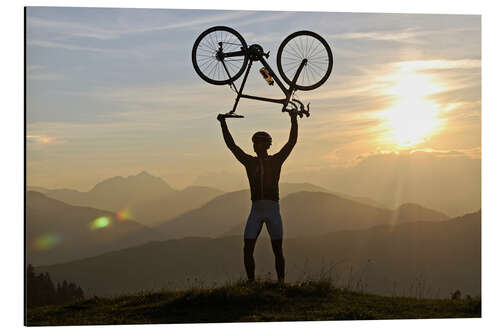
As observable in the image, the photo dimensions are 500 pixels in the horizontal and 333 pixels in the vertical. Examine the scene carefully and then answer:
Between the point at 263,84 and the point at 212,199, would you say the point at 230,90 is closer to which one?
the point at 263,84

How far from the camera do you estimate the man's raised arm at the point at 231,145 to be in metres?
13.2

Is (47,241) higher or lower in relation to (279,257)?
higher

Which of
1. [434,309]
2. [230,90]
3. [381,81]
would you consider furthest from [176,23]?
[434,309]

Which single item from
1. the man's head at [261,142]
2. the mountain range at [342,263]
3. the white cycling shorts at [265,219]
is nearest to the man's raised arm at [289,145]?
the man's head at [261,142]

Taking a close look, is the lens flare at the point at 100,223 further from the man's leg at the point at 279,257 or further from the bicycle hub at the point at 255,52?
the bicycle hub at the point at 255,52

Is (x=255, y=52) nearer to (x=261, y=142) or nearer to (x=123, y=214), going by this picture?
(x=261, y=142)

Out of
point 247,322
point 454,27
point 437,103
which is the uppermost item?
point 454,27

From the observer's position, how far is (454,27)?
14594 mm

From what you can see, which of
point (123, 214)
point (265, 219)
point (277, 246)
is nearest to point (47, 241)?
point (123, 214)

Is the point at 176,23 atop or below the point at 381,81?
atop

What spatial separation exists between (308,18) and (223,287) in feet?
16.2

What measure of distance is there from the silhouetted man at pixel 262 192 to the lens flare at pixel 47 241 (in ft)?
11.0

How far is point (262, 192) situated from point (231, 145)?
2.90 feet

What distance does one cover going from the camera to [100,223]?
15531 millimetres
